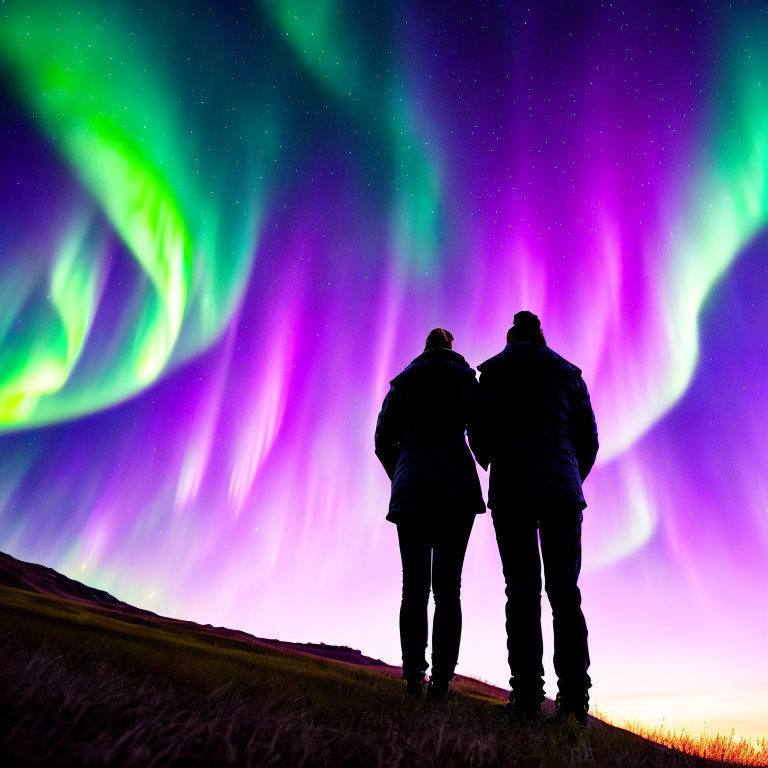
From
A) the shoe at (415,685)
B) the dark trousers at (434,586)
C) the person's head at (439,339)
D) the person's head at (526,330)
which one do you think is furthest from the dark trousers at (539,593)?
the person's head at (439,339)

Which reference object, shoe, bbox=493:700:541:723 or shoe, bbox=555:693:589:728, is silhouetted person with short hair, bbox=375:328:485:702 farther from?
shoe, bbox=555:693:589:728

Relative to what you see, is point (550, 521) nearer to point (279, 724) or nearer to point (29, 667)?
point (279, 724)

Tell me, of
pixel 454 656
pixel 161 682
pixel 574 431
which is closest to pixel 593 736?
pixel 454 656

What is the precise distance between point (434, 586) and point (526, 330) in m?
2.43

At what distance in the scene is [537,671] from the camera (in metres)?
3.74

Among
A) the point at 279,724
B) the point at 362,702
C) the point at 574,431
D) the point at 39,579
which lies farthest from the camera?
the point at 39,579

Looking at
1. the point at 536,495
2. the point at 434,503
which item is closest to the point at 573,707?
the point at 536,495

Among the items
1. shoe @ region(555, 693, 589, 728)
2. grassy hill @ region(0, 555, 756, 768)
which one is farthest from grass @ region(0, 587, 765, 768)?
shoe @ region(555, 693, 589, 728)

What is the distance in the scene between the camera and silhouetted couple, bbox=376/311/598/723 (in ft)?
12.5

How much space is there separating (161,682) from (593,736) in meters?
2.76

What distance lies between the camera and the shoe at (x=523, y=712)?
352 centimetres

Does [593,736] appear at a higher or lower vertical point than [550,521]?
lower

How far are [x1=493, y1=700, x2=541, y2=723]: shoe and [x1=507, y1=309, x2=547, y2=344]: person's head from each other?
9.45ft

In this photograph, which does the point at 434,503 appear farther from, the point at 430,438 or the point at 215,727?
the point at 215,727
